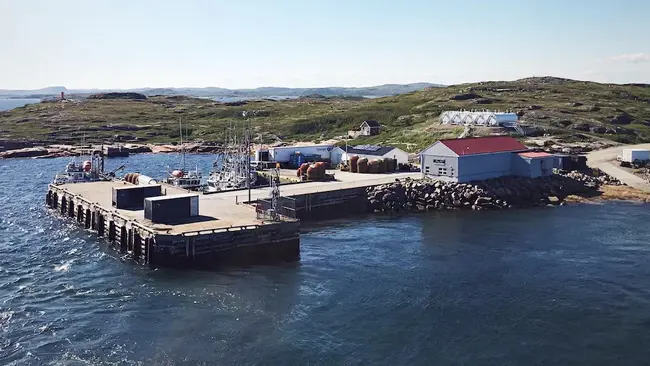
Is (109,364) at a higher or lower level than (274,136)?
lower

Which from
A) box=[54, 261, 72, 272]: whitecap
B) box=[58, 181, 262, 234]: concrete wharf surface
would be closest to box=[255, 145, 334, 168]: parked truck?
box=[58, 181, 262, 234]: concrete wharf surface

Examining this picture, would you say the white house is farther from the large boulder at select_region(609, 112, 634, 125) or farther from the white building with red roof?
the large boulder at select_region(609, 112, 634, 125)

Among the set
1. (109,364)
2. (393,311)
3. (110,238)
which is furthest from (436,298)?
(110,238)

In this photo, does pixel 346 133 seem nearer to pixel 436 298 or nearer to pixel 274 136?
pixel 274 136

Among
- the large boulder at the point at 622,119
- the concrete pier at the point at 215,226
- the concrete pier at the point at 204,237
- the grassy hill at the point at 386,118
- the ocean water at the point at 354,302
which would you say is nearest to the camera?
the ocean water at the point at 354,302

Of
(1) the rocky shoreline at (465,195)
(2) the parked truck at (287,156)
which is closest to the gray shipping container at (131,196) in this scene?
(1) the rocky shoreline at (465,195)

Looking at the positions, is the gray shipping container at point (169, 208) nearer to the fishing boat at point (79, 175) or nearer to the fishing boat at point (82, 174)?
the fishing boat at point (82, 174)

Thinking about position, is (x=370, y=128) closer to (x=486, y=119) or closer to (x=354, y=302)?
(x=486, y=119)
